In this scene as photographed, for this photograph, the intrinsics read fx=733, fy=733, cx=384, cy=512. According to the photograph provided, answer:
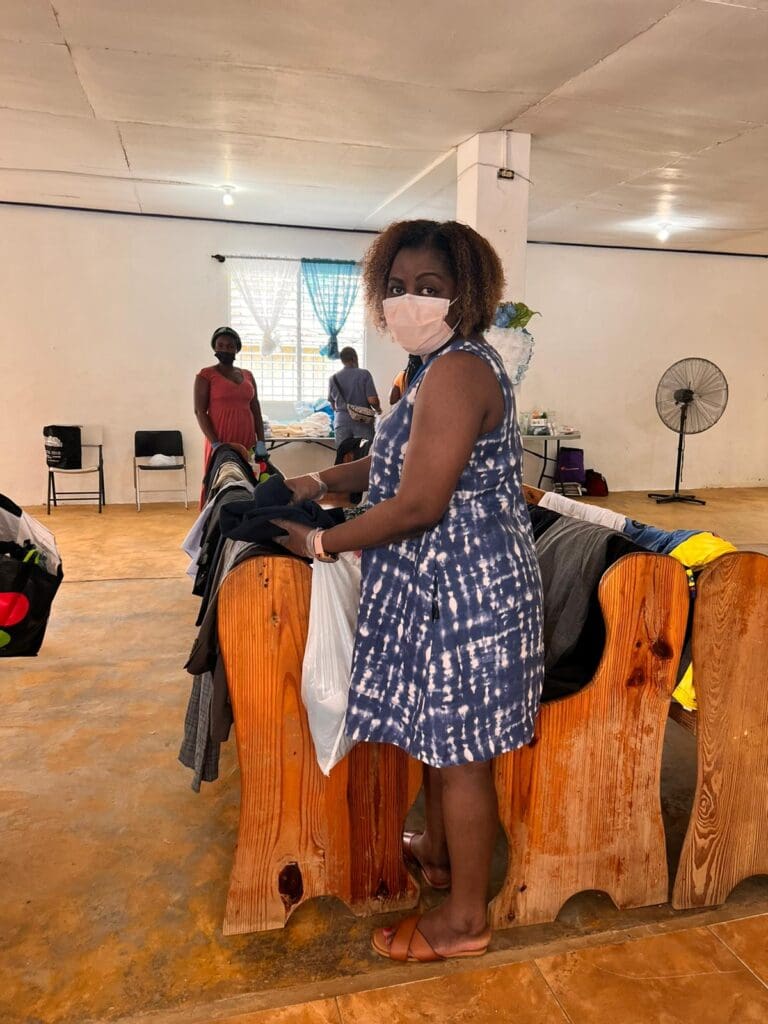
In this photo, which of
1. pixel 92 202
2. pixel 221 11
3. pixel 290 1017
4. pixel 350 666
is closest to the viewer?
pixel 290 1017

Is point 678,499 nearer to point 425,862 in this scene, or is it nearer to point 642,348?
point 642,348

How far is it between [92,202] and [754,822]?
655cm

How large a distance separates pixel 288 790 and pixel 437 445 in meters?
0.87

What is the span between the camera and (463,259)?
1398 mm

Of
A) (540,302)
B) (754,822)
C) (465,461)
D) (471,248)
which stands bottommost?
(754,822)

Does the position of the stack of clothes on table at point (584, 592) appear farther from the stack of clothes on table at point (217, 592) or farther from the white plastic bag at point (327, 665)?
the stack of clothes on table at point (217, 592)

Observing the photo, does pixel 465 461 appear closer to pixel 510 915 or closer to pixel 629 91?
pixel 510 915

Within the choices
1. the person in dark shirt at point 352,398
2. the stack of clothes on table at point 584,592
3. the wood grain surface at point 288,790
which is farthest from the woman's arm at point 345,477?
the person in dark shirt at point 352,398

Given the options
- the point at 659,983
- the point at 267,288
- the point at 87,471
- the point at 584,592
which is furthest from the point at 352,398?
the point at 659,983

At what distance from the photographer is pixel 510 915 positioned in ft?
5.53

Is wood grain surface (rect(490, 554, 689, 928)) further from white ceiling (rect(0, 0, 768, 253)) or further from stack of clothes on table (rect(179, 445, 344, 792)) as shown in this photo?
white ceiling (rect(0, 0, 768, 253))

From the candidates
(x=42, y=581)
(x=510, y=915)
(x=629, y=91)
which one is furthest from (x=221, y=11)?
(x=510, y=915)

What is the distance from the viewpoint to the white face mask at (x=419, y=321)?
1405mm

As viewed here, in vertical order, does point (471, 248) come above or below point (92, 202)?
below
